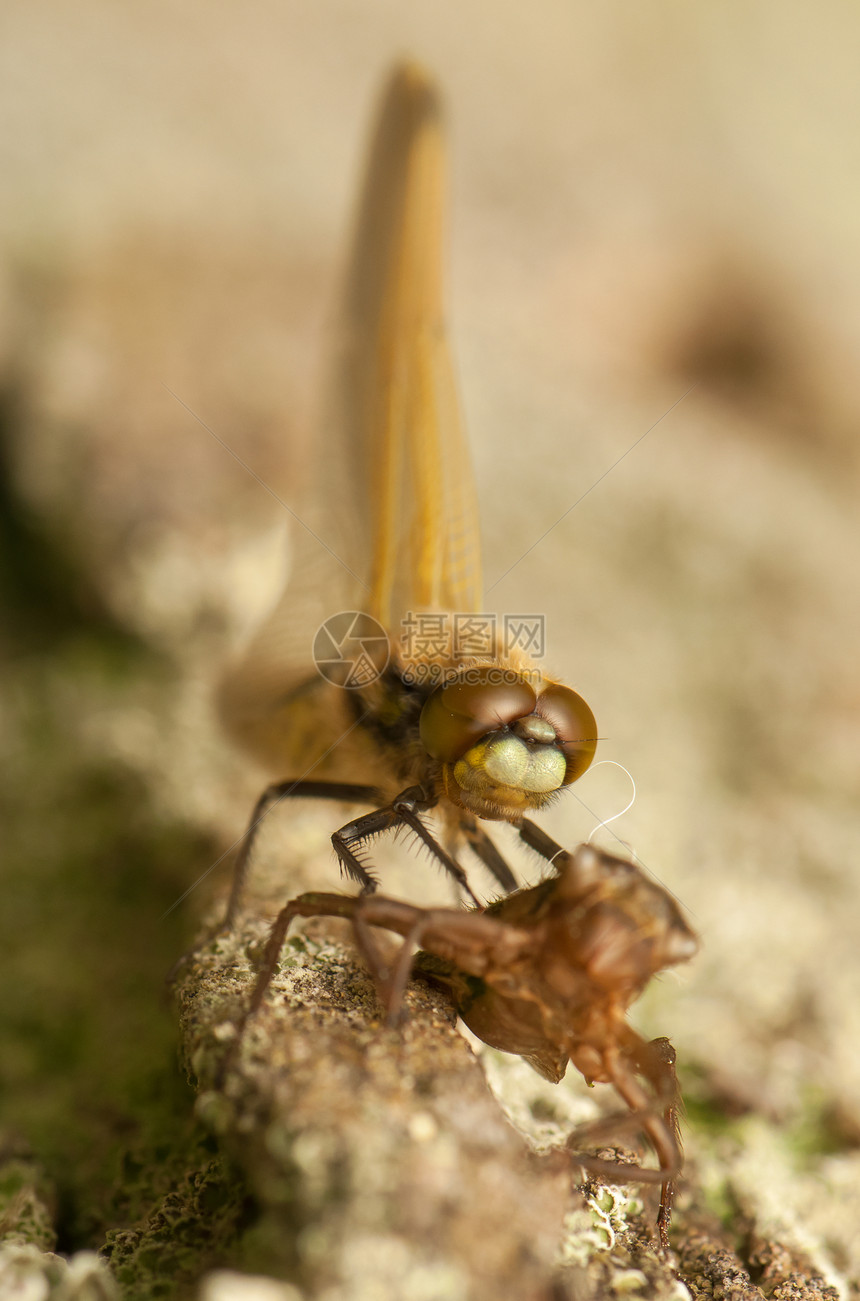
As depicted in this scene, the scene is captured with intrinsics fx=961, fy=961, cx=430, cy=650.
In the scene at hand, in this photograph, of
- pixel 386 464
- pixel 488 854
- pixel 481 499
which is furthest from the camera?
pixel 481 499

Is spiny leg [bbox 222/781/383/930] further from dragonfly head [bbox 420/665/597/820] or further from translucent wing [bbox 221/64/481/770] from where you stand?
dragonfly head [bbox 420/665/597/820]

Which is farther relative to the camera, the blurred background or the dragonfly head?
the blurred background

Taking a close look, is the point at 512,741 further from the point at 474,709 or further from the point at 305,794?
the point at 305,794

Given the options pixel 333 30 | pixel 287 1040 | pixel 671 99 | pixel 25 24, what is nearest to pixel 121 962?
pixel 287 1040

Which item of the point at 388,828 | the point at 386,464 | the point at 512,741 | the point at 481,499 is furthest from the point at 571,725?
the point at 481,499

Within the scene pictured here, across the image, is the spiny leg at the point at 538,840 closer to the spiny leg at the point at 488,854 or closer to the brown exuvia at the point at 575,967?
the spiny leg at the point at 488,854

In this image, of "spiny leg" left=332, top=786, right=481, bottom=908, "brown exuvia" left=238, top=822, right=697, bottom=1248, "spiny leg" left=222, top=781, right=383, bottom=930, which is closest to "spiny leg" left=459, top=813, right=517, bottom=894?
"spiny leg" left=332, top=786, right=481, bottom=908

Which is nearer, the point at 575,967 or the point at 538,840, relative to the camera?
the point at 575,967
